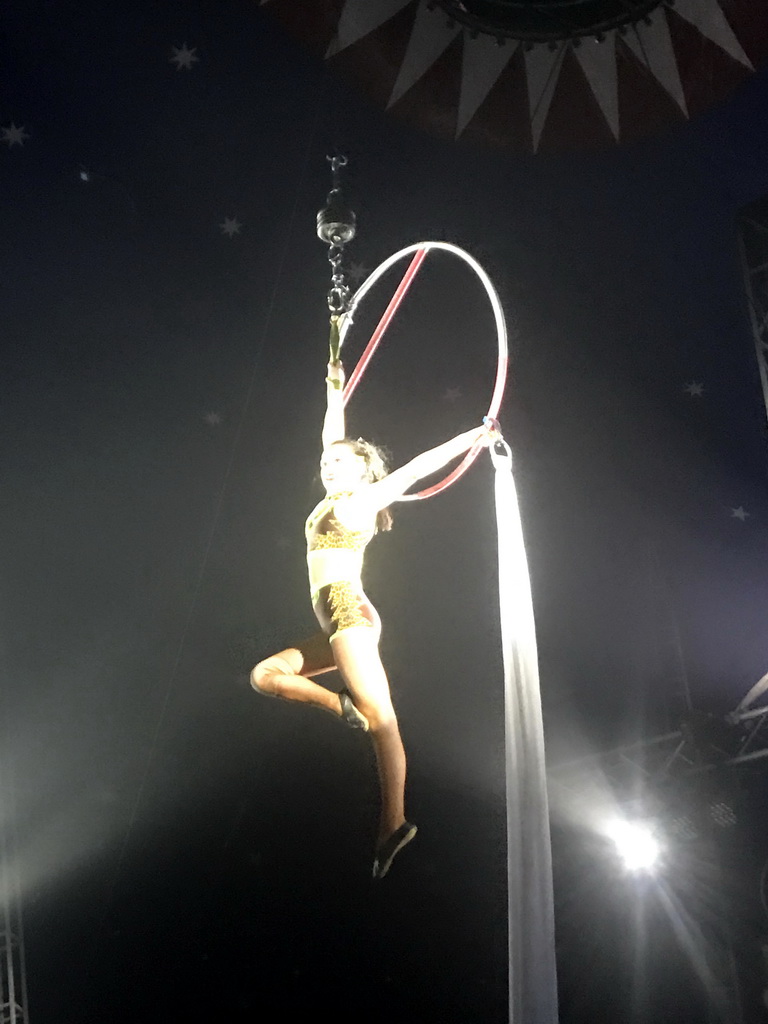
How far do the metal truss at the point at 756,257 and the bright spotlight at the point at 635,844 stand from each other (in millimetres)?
2896

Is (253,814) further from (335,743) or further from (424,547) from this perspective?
(424,547)

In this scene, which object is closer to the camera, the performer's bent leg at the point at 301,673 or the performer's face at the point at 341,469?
the performer's bent leg at the point at 301,673

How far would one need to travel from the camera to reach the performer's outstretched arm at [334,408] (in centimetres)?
572

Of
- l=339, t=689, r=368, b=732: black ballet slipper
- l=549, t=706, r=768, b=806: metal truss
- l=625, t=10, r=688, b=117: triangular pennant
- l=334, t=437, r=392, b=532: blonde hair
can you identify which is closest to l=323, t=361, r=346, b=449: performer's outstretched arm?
l=334, t=437, r=392, b=532: blonde hair

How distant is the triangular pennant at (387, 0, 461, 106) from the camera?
5.71m

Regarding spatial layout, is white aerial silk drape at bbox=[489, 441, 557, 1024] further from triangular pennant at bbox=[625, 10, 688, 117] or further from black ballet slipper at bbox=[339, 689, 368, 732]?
triangular pennant at bbox=[625, 10, 688, 117]

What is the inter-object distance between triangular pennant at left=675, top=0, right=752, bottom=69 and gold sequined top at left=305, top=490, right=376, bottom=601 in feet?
10.7

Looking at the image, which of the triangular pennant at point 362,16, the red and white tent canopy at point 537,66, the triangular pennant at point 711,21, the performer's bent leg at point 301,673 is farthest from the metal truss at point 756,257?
the performer's bent leg at point 301,673

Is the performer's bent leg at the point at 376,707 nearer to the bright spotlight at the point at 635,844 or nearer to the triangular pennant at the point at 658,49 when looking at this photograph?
the bright spotlight at the point at 635,844

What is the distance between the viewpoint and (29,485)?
6375mm

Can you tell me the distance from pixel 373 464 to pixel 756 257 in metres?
3.09

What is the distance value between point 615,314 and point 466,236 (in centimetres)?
120

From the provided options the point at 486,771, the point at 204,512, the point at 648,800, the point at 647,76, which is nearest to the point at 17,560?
the point at 204,512

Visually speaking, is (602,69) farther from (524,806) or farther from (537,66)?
(524,806)
